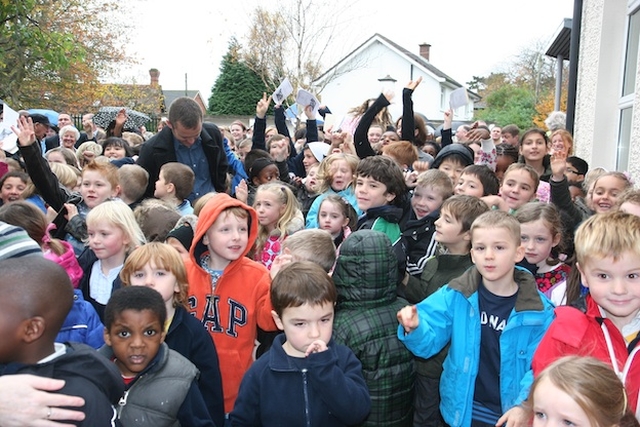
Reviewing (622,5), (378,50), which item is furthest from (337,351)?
(378,50)

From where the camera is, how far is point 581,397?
6.21 ft

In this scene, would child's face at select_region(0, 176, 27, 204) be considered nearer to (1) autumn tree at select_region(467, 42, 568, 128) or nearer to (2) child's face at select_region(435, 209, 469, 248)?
(2) child's face at select_region(435, 209, 469, 248)

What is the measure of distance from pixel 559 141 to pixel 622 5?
95.2 inches

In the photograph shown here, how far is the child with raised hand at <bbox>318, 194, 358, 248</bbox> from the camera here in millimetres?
4430

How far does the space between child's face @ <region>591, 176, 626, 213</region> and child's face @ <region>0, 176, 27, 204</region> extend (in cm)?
488

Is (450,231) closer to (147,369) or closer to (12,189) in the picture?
(147,369)

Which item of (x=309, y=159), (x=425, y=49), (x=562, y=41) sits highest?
(x=425, y=49)

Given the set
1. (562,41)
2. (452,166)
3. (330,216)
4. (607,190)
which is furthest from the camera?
(562,41)

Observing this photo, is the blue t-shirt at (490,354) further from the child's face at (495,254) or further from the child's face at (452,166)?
the child's face at (452,166)

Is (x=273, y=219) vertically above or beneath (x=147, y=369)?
above

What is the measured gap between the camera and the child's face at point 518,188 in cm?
455

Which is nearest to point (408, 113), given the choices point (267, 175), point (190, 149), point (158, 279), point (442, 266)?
point (267, 175)

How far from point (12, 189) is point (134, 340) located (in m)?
3.24

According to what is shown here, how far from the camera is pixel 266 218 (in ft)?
15.5
